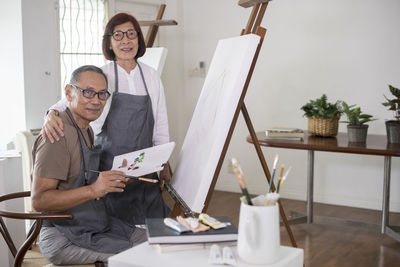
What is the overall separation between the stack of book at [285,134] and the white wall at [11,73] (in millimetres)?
1953

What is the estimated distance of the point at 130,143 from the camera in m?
2.17

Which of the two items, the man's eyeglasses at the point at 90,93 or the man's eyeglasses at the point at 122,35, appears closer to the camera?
the man's eyeglasses at the point at 90,93

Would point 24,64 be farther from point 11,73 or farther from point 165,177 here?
point 165,177

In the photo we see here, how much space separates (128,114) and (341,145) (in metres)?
1.72

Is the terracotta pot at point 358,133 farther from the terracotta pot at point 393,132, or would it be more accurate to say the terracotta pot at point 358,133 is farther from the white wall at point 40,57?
the white wall at point 40,57

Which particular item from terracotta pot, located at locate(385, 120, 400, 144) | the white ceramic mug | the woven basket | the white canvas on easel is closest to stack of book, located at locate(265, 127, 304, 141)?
the woven basket

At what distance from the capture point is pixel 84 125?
6.48 feet

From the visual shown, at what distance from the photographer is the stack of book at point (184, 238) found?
4.44 feet

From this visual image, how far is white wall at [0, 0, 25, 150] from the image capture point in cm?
369

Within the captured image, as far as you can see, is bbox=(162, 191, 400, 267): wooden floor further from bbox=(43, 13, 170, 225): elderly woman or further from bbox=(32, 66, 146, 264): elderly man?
bbox=(32, 66, 146, 264): elderly man

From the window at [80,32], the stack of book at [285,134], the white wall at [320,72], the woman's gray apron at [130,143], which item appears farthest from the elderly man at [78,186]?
the white wall at [320,72]

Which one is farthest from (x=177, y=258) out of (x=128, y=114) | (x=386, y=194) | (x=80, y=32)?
(x=80, y=32)

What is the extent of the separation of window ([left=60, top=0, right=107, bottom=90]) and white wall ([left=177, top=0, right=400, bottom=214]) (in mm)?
1262

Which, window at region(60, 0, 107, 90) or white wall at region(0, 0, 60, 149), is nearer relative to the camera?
white wall at region(0, 0, 60, 149)
